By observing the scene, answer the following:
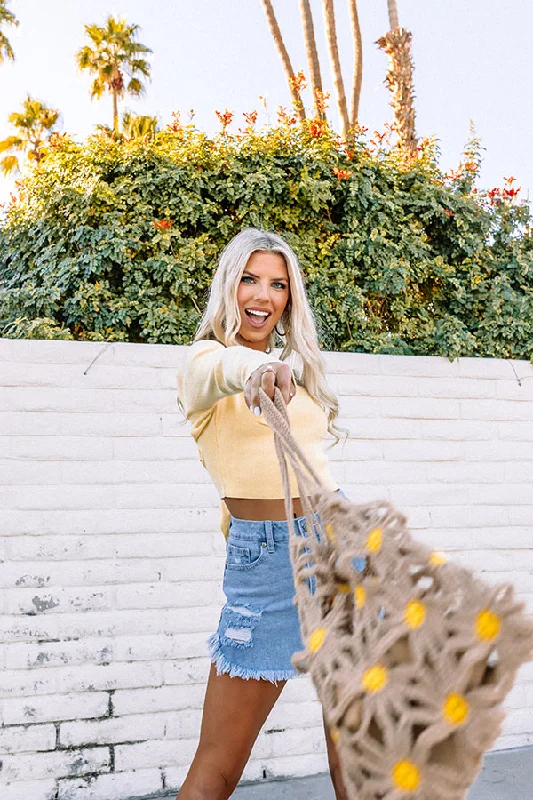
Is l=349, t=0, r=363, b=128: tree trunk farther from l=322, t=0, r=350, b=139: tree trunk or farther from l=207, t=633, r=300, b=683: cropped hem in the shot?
l=207, t=633, r=300, b=683: cropped hem

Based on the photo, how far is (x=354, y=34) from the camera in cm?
873

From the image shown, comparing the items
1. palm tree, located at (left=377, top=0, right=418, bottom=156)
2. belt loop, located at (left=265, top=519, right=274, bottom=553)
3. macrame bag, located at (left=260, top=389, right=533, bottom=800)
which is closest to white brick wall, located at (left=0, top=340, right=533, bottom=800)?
belt loop, located at (left=265, top=519, right=274, bottom=553)

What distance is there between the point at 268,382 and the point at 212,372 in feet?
0.70

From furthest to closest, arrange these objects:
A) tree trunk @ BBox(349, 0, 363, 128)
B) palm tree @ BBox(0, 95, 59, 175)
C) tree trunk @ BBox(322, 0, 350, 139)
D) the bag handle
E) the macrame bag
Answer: palm tree @ BBox(0, 95, 59, 175)
tree trunk @ BBox(349, 0, 363, 128)
tree trunk @ BBox(322, 0, 350, 139)
the bag handle
the macrame bag

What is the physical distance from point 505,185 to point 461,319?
2.45 feet

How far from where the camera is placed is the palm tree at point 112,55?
1338 centimetres

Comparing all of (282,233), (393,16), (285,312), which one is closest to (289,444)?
(285,312)

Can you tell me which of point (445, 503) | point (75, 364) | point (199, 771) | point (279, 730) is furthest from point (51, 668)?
point (445, 503)

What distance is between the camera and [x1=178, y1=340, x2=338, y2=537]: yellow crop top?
5.48ft

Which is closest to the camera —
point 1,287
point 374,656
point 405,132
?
point 374,656

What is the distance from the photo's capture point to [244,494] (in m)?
1.76

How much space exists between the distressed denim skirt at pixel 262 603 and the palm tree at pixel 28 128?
11.6 meters

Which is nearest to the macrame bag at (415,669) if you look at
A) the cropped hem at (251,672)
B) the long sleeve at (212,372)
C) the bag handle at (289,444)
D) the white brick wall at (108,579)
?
the bag handle at (289,444)

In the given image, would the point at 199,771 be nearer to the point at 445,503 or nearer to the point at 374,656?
the point at 374,656
